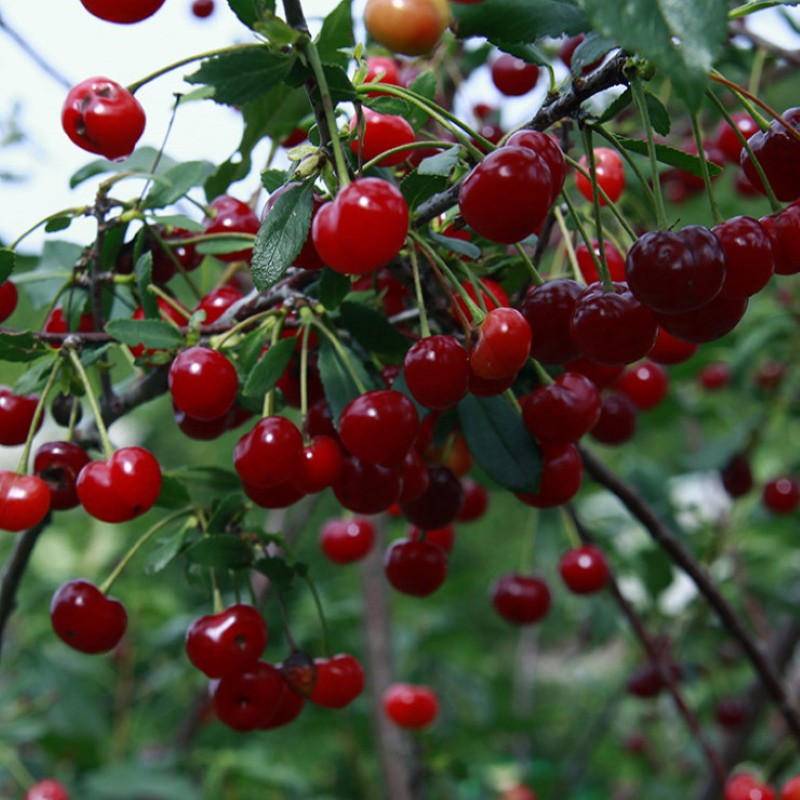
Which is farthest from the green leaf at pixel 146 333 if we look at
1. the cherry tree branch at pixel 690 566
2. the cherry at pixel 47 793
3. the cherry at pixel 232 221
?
the cherry at pixel 47 793

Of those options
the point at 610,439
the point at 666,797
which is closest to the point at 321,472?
the point at 610,439

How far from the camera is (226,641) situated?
745mm

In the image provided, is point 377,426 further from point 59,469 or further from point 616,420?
point 616,420

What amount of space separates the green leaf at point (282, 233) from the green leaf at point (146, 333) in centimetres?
15

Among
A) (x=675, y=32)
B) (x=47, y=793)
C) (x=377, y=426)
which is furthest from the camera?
(x=47, y=793)

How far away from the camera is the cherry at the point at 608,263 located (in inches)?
31.7

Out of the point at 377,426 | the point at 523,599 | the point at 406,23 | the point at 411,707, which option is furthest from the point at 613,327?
the point at 411,707

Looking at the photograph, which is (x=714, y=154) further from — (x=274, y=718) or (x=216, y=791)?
(x=216, y=791)

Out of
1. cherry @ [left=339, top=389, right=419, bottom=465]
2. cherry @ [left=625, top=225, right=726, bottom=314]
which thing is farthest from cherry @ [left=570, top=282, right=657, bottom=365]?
cherry @ [left=339, top=389, right=419, bottom=465]

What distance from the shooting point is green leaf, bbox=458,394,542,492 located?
2.51 feet

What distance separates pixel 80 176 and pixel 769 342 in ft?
4.47

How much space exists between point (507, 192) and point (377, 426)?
184 millimetres

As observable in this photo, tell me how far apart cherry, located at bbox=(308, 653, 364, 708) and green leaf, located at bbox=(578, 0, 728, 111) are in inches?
22.7

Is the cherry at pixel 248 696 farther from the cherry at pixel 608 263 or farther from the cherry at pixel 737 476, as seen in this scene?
the cherry at pixel 737 476
